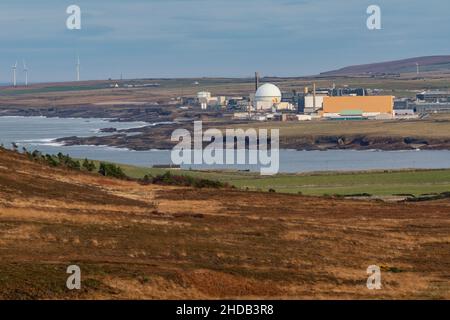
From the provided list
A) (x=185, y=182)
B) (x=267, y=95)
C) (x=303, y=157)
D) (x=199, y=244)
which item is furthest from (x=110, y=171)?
(x=267, y=95)

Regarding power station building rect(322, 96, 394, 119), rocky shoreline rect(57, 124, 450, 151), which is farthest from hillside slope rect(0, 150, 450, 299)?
power station building rect(322, 96, 394, 119)

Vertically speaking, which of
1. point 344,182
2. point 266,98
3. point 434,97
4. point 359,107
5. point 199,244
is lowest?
point 344,182

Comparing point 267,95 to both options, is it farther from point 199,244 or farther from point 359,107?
point 199,244

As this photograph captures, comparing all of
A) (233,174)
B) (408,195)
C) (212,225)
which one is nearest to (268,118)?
(233,174)

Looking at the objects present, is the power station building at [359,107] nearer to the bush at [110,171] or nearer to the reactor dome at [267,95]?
the reactor dome at [267,95]

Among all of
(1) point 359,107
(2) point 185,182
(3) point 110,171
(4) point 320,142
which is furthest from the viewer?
(1) point 359,107
